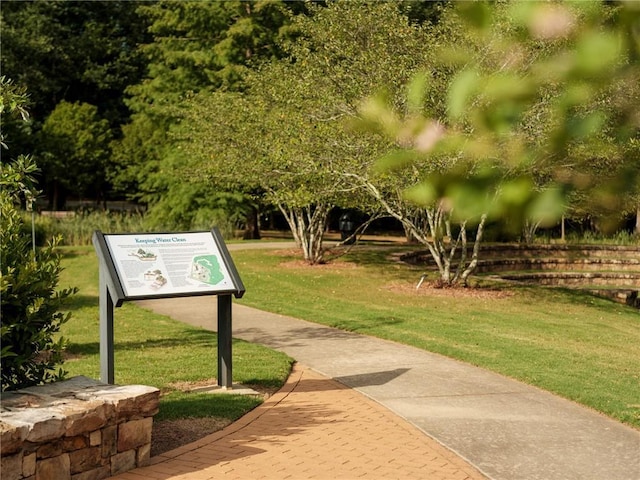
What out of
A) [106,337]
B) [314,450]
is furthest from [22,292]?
[314,450]

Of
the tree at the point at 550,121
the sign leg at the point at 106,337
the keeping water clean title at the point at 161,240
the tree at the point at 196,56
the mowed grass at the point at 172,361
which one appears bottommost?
the mowed grass at the point at 172,361

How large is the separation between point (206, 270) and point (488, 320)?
277 inches

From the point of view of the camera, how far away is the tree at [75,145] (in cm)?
4172

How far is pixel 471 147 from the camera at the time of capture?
1.81 m

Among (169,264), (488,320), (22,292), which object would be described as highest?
(169,264)

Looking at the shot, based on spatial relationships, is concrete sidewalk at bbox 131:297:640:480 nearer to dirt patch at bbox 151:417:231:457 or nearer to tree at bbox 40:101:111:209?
dirt patch at bbox 151:417:231:457

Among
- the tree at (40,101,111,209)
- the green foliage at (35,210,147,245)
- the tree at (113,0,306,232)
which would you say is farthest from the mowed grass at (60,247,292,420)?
the tree at (40,101,111,209)

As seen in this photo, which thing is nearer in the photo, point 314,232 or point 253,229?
point 314,232

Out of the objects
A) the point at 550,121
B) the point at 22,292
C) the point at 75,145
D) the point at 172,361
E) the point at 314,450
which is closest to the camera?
the point at 550,121

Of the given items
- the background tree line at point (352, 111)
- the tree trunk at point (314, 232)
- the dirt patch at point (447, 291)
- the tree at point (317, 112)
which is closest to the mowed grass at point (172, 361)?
the background tree line at point (352, 111)

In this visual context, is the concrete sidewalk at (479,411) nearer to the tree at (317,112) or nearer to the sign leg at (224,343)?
the sign leg at (224,343)

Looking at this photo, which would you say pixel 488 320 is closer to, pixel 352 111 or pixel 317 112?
pixel 352 111

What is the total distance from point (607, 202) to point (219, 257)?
7.34m

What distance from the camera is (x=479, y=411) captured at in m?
7.96
